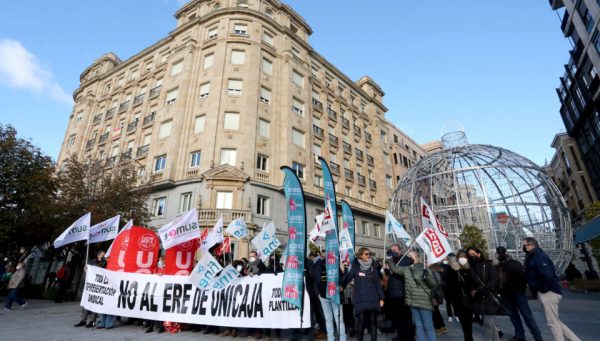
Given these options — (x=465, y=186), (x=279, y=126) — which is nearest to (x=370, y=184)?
(x=279, y=126)

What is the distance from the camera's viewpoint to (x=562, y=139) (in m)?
38.5

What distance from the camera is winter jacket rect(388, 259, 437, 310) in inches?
208

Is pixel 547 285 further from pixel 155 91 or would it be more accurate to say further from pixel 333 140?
pixel 155 91

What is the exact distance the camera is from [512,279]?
6.21m

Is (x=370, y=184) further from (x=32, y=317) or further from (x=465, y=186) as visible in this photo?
(x=32, y=317)

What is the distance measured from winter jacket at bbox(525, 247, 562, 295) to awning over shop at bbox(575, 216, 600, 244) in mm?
9469

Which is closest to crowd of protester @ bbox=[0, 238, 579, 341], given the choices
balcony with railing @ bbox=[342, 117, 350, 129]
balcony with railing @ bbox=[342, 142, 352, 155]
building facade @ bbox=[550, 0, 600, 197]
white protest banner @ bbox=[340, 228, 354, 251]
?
white protest banner @ bbox=[340, 228, 354, 251]

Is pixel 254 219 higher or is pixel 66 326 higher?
pixel 254 219

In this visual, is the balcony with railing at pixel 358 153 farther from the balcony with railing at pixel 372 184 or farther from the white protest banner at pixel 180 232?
the white protest banner at pixel 180 232

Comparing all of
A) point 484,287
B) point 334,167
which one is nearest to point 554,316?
point 484,287

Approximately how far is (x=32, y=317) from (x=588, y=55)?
41.5 meters

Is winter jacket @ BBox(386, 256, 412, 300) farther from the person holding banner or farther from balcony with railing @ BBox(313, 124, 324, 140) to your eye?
balcony with railing @ BBox(313, 124, 324, 140)

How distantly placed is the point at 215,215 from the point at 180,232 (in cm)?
1174

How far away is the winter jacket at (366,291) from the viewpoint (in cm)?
568
